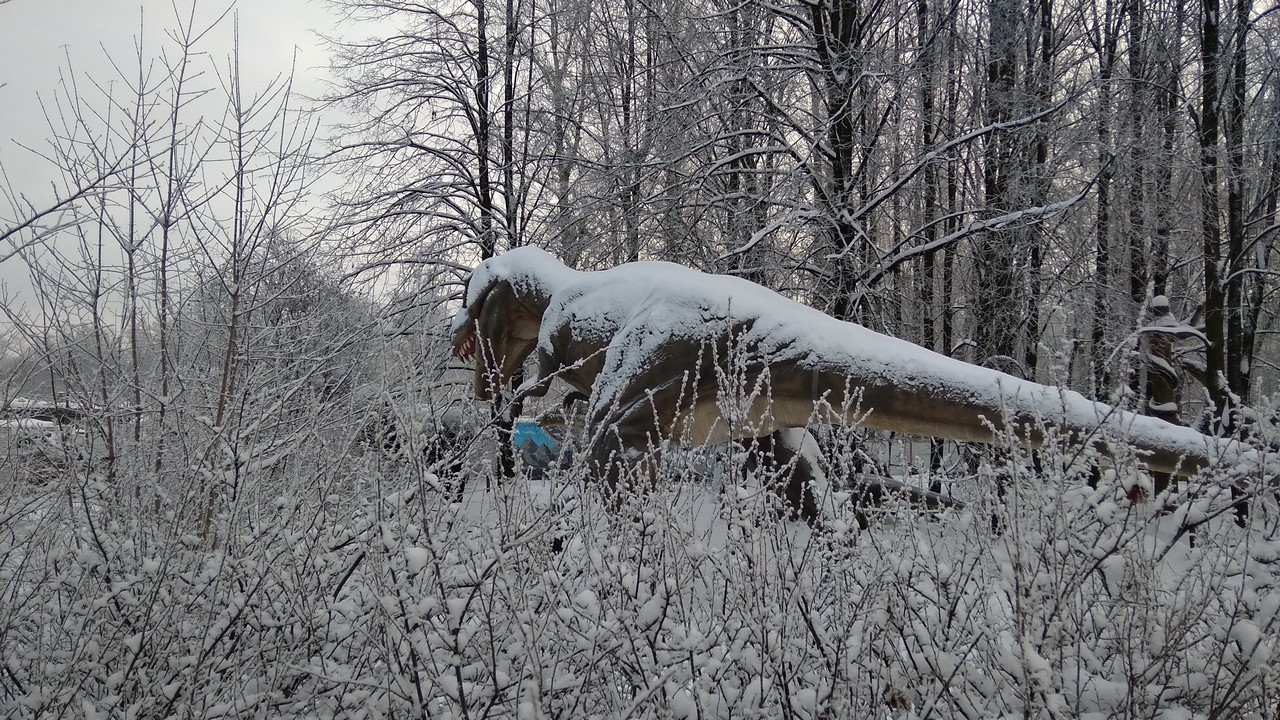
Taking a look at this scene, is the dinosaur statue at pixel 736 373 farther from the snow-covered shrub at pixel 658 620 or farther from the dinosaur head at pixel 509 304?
the snow-covered shrub at pixel 658 620

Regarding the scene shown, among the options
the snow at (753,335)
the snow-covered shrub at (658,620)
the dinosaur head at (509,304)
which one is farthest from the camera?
the dinosaur head at (509,304)

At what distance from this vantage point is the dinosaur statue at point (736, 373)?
329cm

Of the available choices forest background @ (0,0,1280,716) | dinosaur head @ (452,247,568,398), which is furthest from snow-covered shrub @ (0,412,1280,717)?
dinosaur head @ (452,247,568,398)

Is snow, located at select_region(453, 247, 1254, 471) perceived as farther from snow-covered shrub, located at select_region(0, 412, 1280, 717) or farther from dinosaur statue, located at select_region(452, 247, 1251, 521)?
snow-covered shrub, located at select_region(0, 412, 1280, 717)

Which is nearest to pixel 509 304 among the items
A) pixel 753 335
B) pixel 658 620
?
pixel 753 335

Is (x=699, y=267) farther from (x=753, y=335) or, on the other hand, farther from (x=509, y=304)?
(x=753, y=335)

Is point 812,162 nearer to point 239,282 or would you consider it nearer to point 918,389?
point 918,389

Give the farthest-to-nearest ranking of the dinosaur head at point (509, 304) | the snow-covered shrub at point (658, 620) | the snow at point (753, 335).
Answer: the dinosaur head at point (509, 304) < the snow at point (753, 335) < the snow-covered shrub at point (658, 620)

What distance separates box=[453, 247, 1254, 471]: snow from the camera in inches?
129

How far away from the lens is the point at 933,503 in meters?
5.40

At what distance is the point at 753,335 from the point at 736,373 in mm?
1264

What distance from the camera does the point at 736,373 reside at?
2.95 metres

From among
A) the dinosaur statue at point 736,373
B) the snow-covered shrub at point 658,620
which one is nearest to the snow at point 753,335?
the dinosaur statue at point 736,373

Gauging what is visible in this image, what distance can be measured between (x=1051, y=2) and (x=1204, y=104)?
262 centimetres
